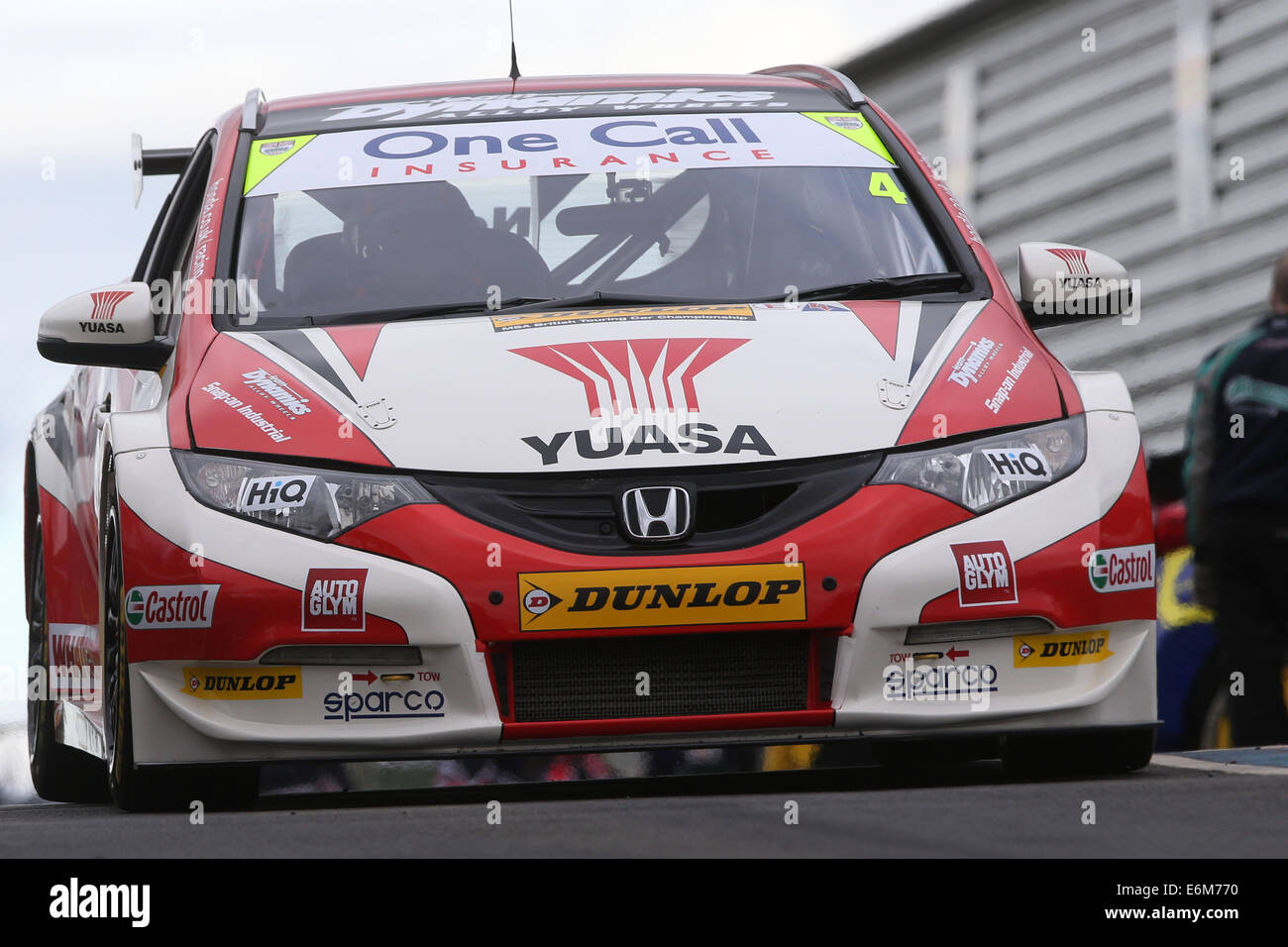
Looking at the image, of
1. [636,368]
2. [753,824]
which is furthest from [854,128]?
[753,824]

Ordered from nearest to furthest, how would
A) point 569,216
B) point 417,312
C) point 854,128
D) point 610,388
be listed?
point 610,388 < point 417,312 < point 569,216 < point 854,128

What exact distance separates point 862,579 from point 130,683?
1.49m

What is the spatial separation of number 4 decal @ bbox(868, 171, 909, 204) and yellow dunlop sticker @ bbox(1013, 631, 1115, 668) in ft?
4.87

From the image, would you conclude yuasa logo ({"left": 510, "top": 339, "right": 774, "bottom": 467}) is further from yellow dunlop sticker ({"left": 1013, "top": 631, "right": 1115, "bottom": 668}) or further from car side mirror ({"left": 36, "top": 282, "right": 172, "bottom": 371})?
car side mirror ({"left": 36, "top": 282, "right": 172, "bottom": 371})

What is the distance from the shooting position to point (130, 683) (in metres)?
5.02

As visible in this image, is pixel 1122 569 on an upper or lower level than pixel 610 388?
lower

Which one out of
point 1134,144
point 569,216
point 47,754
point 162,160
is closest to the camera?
point 569,216

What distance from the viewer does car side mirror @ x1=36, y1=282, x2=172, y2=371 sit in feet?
18.6

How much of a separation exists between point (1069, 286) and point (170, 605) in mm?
2209

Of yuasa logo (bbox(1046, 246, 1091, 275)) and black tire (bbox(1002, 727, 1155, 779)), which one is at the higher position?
yuasa logo (bbox(1046, 246, 1091, 275))

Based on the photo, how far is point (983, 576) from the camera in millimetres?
4934

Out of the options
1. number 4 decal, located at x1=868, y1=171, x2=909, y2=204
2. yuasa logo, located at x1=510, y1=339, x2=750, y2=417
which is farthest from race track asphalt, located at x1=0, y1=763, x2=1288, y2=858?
number 4 decal, located at x1=868, y1=171, x2=909, y2=204

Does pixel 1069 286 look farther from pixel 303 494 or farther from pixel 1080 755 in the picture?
pixel 303 494
